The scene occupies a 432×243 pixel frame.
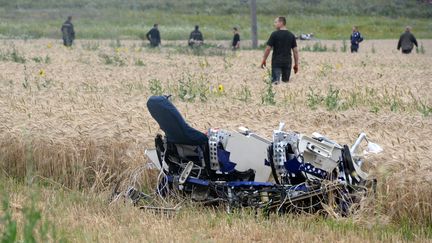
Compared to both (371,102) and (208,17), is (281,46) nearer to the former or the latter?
(371,102)

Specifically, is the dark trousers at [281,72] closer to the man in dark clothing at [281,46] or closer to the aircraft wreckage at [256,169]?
the man in dark clothing at [281,46]

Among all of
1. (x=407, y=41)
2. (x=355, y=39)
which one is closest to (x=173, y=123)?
(x=407, y=41)

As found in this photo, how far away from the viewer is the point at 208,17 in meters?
68.7

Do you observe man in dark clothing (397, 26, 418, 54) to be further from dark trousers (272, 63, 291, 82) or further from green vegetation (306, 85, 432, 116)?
green vegetation (306, 85, 432, 116)

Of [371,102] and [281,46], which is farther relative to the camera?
[281,46]

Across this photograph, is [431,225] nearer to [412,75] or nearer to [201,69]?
[412,75]

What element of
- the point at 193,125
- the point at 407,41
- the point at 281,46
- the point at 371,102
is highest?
the point at 281,46

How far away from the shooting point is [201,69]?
24.0 metres

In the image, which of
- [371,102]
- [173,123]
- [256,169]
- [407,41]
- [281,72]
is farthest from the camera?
[407,41]

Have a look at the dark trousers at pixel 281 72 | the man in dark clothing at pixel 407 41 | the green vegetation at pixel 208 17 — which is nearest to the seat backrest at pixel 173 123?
the dark trousers at pixel 281 72

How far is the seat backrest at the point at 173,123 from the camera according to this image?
8602 mm

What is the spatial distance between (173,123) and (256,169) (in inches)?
36.0

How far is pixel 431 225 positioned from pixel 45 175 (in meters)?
4.27

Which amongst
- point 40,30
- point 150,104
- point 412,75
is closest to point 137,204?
point 150,104
